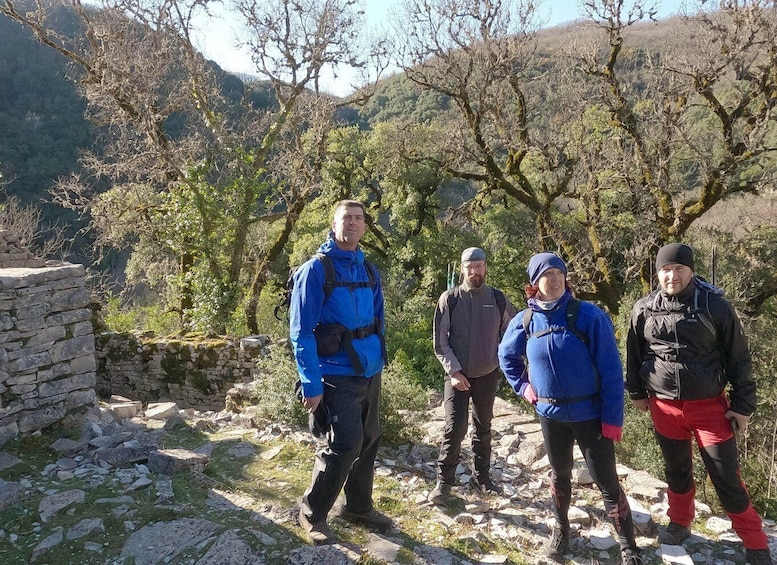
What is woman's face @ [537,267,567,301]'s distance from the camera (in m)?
3.08

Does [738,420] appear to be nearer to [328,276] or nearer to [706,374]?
[706,374]

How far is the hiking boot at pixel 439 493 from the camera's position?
3992mm

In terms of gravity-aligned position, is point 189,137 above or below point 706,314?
above

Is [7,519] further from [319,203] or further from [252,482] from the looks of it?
[319,203]

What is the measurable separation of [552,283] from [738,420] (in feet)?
4.75

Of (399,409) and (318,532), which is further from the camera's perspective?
(399,409)

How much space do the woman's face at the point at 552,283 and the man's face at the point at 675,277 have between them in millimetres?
725

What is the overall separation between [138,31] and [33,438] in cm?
1287

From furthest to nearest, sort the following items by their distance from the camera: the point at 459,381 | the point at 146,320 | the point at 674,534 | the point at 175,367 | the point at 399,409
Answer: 1. the point at 146,320
2. the point at 175,367
3. the point at 399,409
4. the point at 459,381
5. the point at 674,534

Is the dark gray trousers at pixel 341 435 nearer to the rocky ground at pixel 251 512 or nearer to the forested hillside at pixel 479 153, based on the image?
the rocky ground at pixel 251 512

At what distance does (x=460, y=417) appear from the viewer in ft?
13.3

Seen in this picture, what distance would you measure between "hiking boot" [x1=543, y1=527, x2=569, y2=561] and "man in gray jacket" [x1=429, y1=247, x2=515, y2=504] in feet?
2.95

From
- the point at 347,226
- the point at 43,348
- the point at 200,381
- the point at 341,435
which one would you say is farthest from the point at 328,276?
the point at 200,381

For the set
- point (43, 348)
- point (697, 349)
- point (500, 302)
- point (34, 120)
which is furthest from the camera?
point (34, 120)
